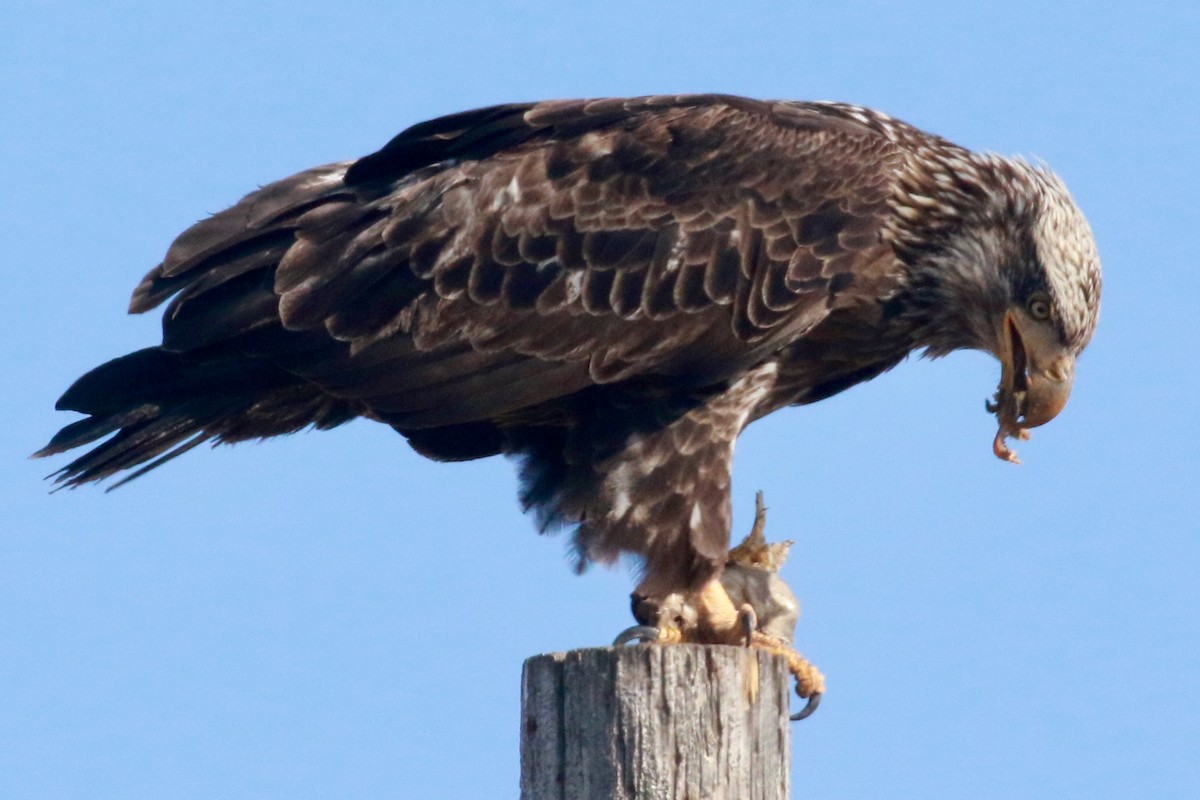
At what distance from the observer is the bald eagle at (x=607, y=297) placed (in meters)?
6.39

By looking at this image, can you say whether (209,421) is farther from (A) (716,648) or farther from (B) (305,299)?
(A) (716,648)

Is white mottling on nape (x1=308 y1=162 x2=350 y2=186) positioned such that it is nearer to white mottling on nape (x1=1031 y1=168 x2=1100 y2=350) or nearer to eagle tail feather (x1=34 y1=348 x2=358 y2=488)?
eagle tail feather (x1=34 y1=348 x2=358 y2=488)

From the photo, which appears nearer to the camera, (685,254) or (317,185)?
(685,254)

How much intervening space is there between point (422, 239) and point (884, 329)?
1.78 meters

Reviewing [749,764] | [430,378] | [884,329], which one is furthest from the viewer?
[884,329]

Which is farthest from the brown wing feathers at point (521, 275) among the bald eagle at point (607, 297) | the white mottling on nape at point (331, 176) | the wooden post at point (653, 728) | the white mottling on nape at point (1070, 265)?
the wooden post at point (653, 728)

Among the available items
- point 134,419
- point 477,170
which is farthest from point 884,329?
point 134,419

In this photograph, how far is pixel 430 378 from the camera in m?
6.42

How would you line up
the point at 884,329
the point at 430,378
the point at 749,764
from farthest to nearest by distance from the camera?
the point at 884,329
the point at 430,378
the point at 749,764

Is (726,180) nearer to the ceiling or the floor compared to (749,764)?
nearer to the ceiling

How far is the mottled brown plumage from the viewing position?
640cm

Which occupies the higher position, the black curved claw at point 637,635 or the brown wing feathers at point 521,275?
the brown wing feathers at point 521,275

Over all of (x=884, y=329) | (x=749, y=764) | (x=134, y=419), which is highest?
(x=884, y=329)

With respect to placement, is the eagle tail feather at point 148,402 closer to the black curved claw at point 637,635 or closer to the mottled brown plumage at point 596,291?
the mottled brown plumage at point 596,291
